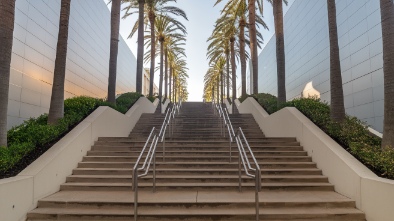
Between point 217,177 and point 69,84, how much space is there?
545 inches

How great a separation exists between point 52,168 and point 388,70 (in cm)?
769

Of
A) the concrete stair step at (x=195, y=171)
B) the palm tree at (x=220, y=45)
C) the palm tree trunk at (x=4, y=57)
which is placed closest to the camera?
the palm tree trunk at (x=4, y=57)

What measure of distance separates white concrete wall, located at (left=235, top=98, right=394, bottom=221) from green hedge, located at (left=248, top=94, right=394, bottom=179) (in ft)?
0.64

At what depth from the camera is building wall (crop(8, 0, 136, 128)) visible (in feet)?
41.3

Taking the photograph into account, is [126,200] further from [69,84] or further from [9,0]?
[69,84]

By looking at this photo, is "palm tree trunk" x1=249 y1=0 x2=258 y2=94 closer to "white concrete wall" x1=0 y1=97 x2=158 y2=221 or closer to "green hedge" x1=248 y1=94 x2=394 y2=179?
"green hedge" x1=248 y1=94 x2=394 y2=179

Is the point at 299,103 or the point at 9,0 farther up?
the point at 9,0

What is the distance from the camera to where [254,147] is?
31.5ft

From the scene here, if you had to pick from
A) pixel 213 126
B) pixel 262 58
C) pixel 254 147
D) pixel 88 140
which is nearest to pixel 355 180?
pixel 254 147

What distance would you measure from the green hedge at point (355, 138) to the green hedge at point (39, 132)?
7216 mm

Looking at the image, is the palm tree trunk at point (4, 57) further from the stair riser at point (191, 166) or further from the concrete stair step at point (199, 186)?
the stair riser at point (191, 166)

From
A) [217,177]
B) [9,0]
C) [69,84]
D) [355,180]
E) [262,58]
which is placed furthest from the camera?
[262,58]

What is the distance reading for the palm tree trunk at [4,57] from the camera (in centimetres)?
656

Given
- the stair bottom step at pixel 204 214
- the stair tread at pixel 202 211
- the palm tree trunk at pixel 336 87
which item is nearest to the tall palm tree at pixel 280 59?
the palm tree trunk at pixel 336 87
